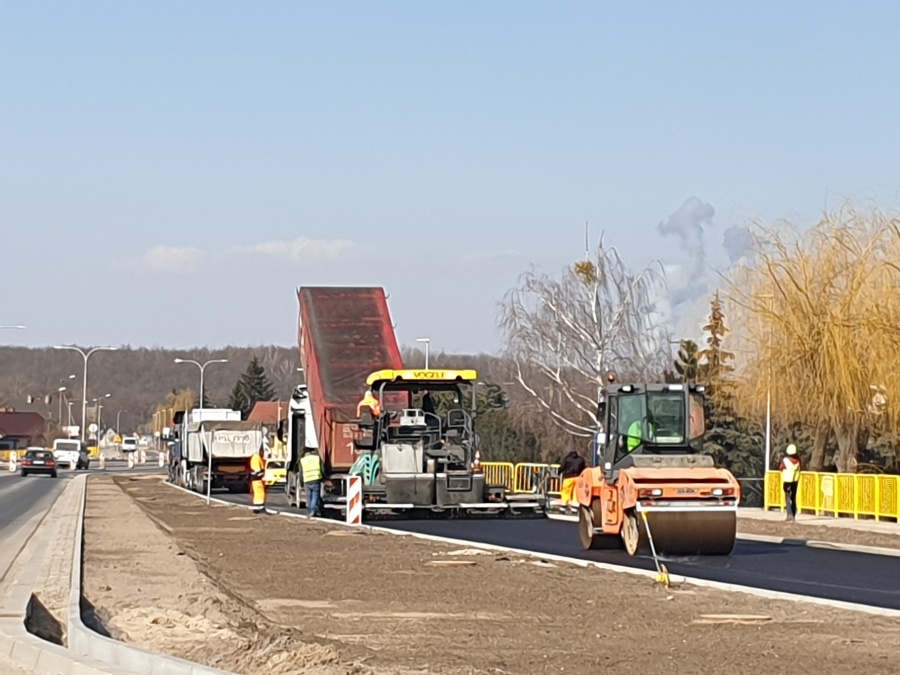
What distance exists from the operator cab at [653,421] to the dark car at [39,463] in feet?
190

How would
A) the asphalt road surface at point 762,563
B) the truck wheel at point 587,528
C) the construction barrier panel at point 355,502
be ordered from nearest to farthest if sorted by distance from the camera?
the asphalt road surface at point 762,563 < the truck wheel at point 587,528 < the construction barrier panel at point 355,502

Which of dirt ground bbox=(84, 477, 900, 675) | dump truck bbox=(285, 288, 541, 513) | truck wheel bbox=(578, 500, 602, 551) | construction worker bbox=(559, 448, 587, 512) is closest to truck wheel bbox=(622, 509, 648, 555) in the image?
truck wheel bbox=(578, 500, 602, 551)

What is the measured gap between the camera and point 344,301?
118ft

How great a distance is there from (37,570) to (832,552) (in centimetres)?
1199

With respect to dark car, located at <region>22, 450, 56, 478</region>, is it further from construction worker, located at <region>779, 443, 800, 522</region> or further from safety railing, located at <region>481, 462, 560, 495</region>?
construction worker, located at <region>779, 443, 800, 522</region>

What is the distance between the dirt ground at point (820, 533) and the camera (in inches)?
991

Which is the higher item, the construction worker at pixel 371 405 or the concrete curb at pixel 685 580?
the construction worker at pixel 371 405

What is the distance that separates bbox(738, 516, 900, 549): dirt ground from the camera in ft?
82.6

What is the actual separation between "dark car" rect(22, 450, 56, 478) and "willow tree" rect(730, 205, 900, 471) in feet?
150

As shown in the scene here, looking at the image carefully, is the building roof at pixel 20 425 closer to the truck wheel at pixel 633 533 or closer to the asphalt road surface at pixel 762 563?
the asphalt road surface at pixel 762 563

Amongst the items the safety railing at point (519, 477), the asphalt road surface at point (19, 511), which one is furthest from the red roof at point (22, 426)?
the safety railing at point (519, 477)

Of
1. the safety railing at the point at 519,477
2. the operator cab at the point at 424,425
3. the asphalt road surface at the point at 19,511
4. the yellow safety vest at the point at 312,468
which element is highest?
the operator cab at the point at 424,425

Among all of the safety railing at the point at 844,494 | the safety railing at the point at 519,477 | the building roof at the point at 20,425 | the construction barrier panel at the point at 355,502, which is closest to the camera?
the construction barrier panel at the point at 355,502

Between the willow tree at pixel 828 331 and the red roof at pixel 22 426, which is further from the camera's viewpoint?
the red roof at pixel 22 426
